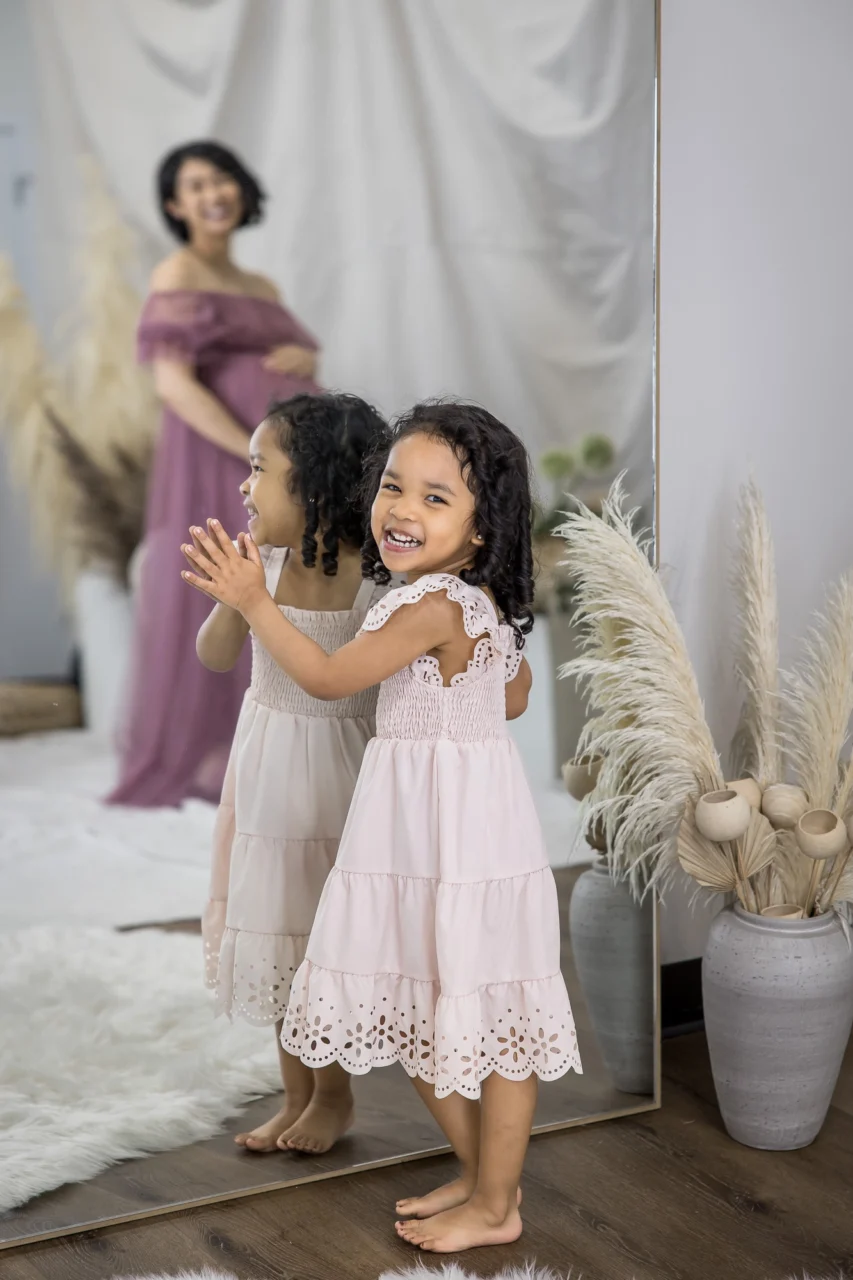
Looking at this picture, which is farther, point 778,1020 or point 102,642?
point 778,1020

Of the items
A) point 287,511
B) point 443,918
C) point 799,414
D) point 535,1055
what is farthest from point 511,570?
point 799,414

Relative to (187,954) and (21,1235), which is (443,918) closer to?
(187,954)

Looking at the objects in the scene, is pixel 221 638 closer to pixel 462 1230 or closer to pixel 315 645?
pixel 315 645

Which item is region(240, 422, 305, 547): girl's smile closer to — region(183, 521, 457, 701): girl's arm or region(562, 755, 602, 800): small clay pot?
region(183, 521, 457, 701): girl's arm

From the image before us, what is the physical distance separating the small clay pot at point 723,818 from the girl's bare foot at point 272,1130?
0.72m

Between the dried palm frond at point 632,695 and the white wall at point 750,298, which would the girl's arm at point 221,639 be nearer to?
the dried palm frond at point 632,695

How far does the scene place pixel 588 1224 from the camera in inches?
73.3

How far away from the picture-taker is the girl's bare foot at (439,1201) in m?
1.85

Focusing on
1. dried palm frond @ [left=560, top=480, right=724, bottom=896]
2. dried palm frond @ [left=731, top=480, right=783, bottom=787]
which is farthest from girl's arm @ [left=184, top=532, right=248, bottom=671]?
dried palm frond @ [left=731, top=480, right=783, bottom=787]

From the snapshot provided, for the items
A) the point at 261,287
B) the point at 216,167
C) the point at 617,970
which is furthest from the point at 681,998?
the point at 216,167

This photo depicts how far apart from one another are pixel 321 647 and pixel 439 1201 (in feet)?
2.52

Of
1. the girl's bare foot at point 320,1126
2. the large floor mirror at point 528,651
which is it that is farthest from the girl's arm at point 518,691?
the girl's bare foot at point 320,1126

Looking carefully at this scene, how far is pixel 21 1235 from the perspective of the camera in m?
1.81

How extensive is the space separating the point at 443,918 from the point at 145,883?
0.48m
